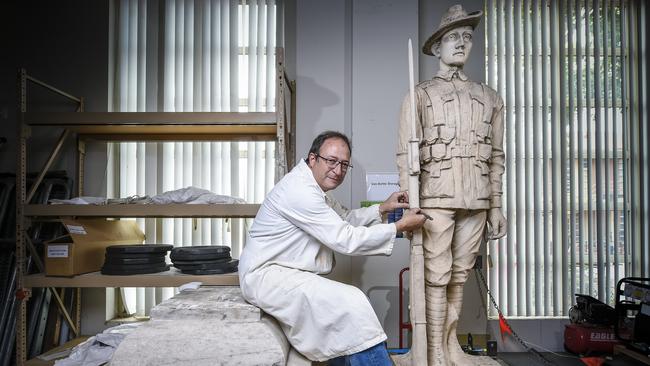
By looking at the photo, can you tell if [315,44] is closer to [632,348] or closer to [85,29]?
[85,29]

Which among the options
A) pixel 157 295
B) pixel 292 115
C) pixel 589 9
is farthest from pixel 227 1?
pixel 589 9

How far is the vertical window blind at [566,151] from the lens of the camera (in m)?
3.44

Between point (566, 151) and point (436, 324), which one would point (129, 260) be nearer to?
point (436, 324)

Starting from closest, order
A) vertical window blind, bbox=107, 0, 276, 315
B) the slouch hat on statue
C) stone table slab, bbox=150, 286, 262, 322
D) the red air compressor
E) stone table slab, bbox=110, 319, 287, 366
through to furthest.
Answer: stone table slab, bbox=110, 319, 287, 366, stone table slab, bbox=150, 286, 262, 322, the slouch hat on statue, the red air compressor, vertical window blind, bbox=107, 0, 276, 315

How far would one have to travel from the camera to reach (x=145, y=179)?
340 centimetres

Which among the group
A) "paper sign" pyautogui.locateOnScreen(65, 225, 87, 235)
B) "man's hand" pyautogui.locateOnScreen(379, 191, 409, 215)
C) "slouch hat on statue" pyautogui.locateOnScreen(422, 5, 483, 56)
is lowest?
"paper sign" pyautogui.locateOnScreen(65, 225, 87, 235)

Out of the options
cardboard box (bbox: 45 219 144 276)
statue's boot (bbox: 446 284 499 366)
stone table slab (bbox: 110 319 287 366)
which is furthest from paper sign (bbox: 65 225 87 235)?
statue's boot (bbox: 446 284 499 366)

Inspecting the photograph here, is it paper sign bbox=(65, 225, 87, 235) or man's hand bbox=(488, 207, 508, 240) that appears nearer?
man's hand bbox=(488, 207, 508, 240)

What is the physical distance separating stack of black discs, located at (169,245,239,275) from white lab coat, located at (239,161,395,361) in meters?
0.67

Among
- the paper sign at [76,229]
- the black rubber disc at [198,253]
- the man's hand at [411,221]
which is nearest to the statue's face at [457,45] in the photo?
the man's hand at [411,221]

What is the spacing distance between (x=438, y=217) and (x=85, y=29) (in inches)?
124

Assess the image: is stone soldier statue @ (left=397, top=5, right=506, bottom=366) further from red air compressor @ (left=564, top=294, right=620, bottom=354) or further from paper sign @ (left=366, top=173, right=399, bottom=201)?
red air compressor @ (left=564, top=294, right=620, bottom=354)

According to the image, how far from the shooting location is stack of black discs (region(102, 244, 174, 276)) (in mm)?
2695

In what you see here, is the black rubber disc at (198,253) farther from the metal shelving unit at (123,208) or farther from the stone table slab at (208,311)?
the stone table slab at (208,311)
